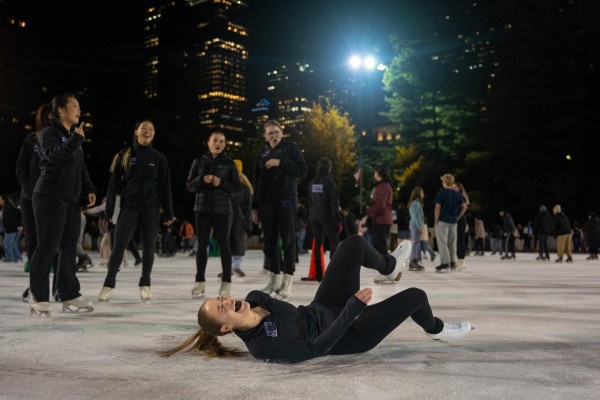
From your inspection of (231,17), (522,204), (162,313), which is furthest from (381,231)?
(231,17)

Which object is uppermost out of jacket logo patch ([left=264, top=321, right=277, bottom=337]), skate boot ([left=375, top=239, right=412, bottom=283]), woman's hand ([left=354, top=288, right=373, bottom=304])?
skate boot ([left=375, top=239, right=412, bottom=283])

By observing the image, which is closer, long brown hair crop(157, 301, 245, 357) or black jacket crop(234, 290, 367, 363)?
black jacket crop(234, 290, 367, 363)

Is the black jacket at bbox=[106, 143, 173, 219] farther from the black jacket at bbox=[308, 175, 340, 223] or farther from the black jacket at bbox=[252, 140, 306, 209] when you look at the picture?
the black jacket at bbox=[308, 175, 340, 223]

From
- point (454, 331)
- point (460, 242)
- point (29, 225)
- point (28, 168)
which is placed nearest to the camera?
point (454, 331)

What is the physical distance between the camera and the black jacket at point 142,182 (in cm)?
635

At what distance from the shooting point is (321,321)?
351cm

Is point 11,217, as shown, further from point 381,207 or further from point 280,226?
point 280,226

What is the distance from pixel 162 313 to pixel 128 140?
35.1m

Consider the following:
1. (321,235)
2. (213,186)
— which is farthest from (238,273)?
(213,186)

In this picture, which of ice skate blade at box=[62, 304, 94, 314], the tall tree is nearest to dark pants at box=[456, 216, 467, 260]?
ice skate blade at box=[62, 304, 94, 314]

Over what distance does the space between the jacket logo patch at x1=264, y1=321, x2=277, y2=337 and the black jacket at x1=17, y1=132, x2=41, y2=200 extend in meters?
3.37

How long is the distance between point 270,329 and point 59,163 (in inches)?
115

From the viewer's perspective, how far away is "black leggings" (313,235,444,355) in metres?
3.50

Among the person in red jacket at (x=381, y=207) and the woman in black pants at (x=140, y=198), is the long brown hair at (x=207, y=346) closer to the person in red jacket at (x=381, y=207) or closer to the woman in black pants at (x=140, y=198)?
the woman in black pants at (x=140, y=198)
